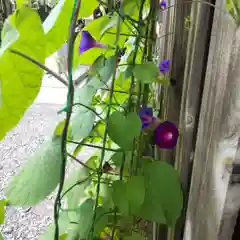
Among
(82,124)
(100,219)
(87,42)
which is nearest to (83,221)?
(100,219)

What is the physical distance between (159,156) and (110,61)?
34cm

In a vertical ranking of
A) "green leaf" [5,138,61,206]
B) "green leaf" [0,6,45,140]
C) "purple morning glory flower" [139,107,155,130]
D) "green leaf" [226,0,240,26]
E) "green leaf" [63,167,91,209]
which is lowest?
"green leaf" [63,167,91,209]

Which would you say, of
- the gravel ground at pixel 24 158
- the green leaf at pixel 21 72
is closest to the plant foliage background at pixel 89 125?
the green leaf at pixel 21 72

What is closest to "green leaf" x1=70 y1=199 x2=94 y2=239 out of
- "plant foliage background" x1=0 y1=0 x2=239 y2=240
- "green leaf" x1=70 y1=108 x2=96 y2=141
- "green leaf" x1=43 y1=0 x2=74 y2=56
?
"plant foliage background" x1=0 y1=0 x2=239 y2=240

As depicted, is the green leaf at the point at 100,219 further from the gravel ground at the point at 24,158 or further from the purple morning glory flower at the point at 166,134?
the gravel ground at the point at 24,158

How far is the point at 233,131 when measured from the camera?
0.42m

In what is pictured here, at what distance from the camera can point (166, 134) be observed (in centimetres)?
57

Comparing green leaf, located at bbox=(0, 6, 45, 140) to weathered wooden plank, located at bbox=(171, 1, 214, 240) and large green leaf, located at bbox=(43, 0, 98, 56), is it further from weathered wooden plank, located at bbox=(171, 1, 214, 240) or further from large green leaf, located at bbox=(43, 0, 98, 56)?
weathered wooden plank, located at bbox=(171, 1, 214, 240)

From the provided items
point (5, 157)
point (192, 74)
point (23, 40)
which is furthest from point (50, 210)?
point (23, 40)

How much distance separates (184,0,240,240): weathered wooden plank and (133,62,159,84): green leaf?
8 cm

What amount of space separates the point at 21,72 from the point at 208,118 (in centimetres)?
25

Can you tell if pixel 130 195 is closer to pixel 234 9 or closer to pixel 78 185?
pixel 78 185

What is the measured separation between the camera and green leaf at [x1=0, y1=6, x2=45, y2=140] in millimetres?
414

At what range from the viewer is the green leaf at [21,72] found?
0.41 m
